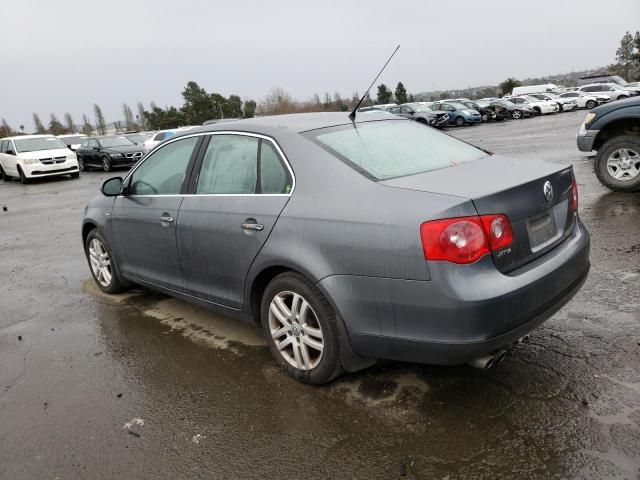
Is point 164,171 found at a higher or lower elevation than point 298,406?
higher

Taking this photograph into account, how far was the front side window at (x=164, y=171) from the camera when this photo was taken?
4316 millimetres

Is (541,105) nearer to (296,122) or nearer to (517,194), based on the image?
(296,122)

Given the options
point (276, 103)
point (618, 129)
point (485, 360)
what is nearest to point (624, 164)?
point (618, 129)

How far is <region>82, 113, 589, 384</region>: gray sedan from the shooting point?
8.97 feet

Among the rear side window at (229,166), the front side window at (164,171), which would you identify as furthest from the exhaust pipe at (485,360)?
the front side window at (164,171)

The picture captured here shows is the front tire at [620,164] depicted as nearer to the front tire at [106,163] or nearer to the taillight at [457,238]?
the taillight at [457,238]

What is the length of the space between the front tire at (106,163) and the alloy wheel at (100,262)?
17726 mm

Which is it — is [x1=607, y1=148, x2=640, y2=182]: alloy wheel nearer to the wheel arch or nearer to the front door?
the wheel arch

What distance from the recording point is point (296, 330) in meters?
3.39

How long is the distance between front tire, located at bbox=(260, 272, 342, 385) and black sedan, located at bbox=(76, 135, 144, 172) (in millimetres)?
19453

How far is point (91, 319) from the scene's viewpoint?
16.6ft

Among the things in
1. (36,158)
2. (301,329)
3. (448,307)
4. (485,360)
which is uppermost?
(36,158)

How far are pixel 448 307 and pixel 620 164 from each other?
662 centimetres

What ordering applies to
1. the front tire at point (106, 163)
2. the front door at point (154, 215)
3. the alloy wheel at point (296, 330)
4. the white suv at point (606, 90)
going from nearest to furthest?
1. the alloy wheel at point (296, 330)
2. the front door at point (154, 215)
3. the front tire at point (106, 163)
4. the white suv at point (606, 90)
